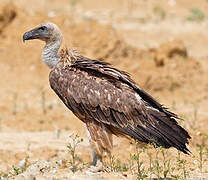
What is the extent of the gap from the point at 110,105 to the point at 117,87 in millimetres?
256

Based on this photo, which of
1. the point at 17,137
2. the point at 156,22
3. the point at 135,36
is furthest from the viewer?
the point at 156,22

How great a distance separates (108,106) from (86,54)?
9404mm

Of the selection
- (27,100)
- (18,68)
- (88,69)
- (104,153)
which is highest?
(18,68)

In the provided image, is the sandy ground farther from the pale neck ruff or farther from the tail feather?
the pale neck ruff

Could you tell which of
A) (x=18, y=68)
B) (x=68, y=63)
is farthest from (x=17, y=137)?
(x=18, y=68)

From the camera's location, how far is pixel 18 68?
15766mm

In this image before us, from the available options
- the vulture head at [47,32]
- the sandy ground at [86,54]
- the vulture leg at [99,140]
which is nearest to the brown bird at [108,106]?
the vulture leg at [99,140]

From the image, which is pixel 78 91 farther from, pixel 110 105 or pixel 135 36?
pixel 135 36

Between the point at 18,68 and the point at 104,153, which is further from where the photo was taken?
the point at 18,68

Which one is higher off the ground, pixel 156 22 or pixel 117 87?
pixel 156 22

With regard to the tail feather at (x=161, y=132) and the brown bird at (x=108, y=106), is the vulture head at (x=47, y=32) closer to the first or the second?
the brown bird at (x=108, y=106)

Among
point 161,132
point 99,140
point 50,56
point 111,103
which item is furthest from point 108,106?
point 50,56

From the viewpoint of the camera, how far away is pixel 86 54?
15.7m

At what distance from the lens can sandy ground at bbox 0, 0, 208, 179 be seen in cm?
878
